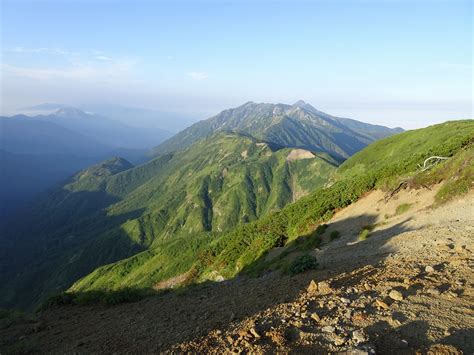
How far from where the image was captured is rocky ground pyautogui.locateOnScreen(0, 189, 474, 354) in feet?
33.7

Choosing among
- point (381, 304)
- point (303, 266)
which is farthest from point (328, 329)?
point (303, 266)

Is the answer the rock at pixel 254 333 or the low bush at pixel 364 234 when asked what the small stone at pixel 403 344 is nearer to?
the rock at pixel 254 333

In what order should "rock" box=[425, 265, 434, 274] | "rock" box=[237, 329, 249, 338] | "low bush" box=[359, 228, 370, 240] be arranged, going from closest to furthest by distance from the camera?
"rock" box=[237, 329, 249, 338] < "rock" box=[425, 265, 434, 274] < "low bush" box=[359, 228, 370, 240]

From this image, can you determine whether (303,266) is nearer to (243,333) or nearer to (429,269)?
(429,269)

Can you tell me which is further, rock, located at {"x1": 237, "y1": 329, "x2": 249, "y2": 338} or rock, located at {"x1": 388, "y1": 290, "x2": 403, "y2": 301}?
rock, located at {"x1": 388, "y1": 290, "x2": 403, "y2": 301}

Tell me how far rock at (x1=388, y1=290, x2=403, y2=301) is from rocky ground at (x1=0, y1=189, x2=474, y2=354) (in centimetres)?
3

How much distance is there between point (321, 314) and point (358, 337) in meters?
Answer: 1.97

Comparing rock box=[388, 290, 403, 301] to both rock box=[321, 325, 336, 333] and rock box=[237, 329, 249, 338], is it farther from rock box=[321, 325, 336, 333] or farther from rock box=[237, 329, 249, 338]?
rock box=[237, 329, 249, 338]

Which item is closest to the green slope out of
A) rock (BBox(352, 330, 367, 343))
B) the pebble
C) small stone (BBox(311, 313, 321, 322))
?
the pebble

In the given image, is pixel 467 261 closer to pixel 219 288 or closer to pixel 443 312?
pixel 443 312

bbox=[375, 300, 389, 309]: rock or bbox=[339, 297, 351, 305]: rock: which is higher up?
bbox=[375, 300, 389, 309]: rock

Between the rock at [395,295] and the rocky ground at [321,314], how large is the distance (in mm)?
35

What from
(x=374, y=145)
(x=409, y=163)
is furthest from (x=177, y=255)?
(x=409, y=163)

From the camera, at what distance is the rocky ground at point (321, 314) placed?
10281 millimetres
